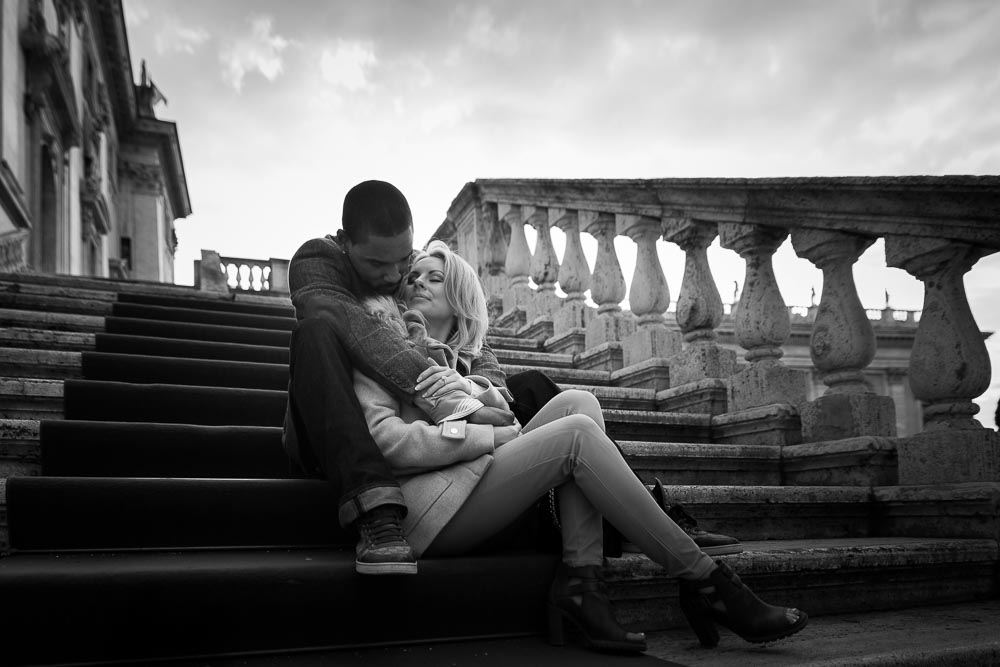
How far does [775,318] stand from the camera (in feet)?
13.2

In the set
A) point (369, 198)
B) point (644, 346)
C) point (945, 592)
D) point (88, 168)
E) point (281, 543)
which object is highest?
point (88, 168)

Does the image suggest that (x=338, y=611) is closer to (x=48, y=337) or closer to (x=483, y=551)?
(x=483, y=551)

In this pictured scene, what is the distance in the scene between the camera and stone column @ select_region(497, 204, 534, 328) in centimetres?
A: 731

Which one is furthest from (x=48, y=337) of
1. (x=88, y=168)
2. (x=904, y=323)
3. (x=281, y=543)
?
(x=904, y=323)

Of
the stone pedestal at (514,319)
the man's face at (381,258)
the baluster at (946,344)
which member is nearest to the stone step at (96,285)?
the stone pedestal at (514,319)

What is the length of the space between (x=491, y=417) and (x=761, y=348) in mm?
2239

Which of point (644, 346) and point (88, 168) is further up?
point (88, 168)

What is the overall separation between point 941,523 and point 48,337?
4.00 metres

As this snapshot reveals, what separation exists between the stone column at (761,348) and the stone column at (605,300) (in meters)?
1.26

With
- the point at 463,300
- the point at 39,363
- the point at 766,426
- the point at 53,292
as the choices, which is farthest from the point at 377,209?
the point at 53,292

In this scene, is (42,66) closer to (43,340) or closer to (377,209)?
(43,340)

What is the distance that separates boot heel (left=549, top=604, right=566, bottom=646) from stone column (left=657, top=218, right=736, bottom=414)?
2306mm

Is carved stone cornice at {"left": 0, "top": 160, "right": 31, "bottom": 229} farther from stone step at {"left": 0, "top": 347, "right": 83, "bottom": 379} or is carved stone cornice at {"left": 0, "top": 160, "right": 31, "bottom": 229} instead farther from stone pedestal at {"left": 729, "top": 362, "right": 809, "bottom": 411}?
stone pedestal at {"left": 729, "top": 362, "right": 809, "bottom": 411}

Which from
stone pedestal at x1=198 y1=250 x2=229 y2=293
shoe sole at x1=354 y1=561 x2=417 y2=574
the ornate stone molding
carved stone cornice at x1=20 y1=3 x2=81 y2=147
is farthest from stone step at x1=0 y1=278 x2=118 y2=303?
stone pedestal at x1=198 y1=250 x2=229 y2=293
